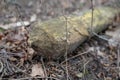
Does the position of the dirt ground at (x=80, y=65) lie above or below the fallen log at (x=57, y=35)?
below

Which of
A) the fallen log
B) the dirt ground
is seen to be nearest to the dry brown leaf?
the dirt ground

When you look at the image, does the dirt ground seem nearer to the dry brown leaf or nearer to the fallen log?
the dry brown leaf

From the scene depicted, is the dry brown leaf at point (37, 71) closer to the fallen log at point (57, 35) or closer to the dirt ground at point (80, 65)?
the dirt ground at point (80, 65)

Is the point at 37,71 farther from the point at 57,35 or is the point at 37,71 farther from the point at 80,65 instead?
the point at 80,65

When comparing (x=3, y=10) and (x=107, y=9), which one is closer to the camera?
(x=107, y=9)

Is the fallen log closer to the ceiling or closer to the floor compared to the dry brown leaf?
closer to the ceiling

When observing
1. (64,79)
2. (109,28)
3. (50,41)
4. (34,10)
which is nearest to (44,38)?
(50,41)

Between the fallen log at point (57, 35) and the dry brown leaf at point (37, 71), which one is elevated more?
the fallen log at point (57, 35)

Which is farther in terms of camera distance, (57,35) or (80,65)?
(80,65)

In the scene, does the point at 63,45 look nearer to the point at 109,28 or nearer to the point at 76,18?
the point at 76,18

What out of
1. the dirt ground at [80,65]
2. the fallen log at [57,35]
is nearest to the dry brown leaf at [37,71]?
the dirt ground at [80,65]

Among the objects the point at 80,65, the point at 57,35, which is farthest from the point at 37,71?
the point at 80,65
